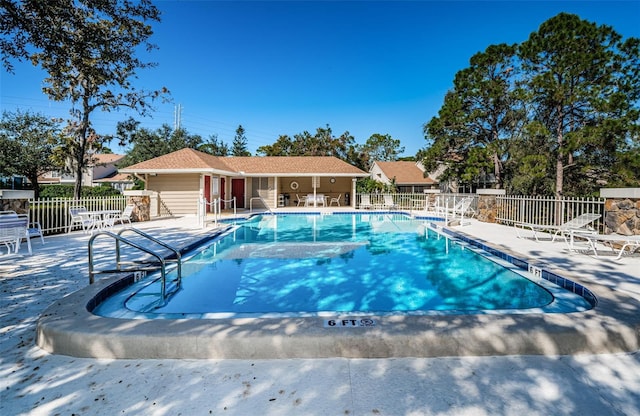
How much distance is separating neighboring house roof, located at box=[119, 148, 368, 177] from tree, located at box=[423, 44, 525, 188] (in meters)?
7.76

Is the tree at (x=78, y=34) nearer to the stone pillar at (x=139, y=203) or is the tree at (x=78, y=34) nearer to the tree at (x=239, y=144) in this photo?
the stone pillar at (x=139, y=203)

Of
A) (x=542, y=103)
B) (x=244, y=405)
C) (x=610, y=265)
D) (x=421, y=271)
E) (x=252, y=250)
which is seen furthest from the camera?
(x=542, y=103)

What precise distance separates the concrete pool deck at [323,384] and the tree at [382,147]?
194ft

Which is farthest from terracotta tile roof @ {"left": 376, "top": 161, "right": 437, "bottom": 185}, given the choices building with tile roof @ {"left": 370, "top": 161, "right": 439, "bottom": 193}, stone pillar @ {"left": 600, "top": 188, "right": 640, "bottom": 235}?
stone pillar @ {"left": 600, "top": 188, "right": 640, "bottom": 235}

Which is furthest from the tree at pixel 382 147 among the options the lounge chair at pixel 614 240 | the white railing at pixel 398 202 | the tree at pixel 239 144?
the lounge chair at pixel 614 240

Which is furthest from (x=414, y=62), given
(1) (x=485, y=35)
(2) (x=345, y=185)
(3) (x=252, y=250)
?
(3) (x=252, y=250)

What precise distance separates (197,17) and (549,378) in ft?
51.9

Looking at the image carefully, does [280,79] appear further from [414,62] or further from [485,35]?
[485,35]

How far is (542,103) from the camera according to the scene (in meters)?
17.6

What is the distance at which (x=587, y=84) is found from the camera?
1614 centimetres

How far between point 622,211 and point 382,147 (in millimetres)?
55615

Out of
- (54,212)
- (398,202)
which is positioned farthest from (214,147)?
(54,212)

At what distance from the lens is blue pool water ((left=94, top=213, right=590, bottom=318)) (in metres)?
4.56

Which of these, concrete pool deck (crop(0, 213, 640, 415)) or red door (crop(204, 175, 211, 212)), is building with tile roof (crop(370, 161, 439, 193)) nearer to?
red door (crop(204, 175, 211, 212))
